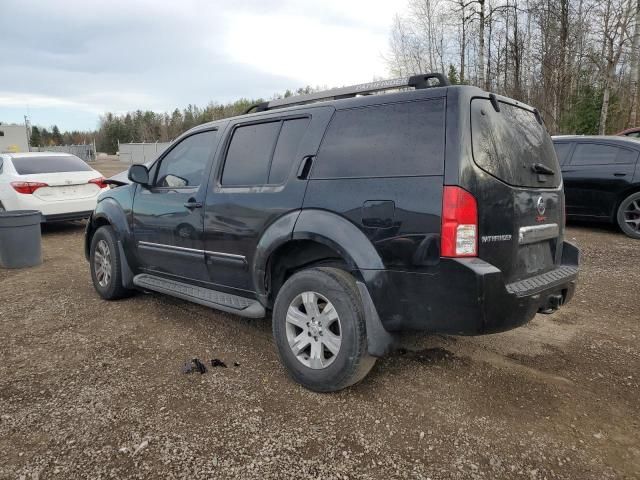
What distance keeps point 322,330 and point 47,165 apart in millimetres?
8090

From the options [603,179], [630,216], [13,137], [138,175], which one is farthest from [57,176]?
[13,137]

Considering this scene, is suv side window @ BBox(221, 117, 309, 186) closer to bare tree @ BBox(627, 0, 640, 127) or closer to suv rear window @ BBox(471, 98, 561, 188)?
suv rear window @ BBox(471, 98, 561, 188)

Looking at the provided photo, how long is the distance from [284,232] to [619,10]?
79.9 feet

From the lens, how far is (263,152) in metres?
3.60

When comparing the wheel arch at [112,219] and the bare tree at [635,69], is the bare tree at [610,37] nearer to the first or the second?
the bare tree at [635,69]

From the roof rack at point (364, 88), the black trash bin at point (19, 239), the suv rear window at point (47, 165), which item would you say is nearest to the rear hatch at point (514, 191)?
the roof rack at point (364, 88)


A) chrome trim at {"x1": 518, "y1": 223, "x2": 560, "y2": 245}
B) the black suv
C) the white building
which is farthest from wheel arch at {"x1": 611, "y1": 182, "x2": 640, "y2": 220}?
the white building

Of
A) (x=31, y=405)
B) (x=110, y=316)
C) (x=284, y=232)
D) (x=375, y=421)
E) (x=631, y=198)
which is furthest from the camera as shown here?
(x=631, y=198)

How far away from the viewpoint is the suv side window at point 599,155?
303 inches

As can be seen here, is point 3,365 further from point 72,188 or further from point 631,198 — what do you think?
point 631,198

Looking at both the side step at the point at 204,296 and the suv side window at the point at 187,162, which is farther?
the suv side window at the point at 187,162

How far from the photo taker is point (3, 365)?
140 inches

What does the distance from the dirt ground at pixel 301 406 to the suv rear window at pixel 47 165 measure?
5.07m

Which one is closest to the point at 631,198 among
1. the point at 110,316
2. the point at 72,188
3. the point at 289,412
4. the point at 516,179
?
the point at 516,179
